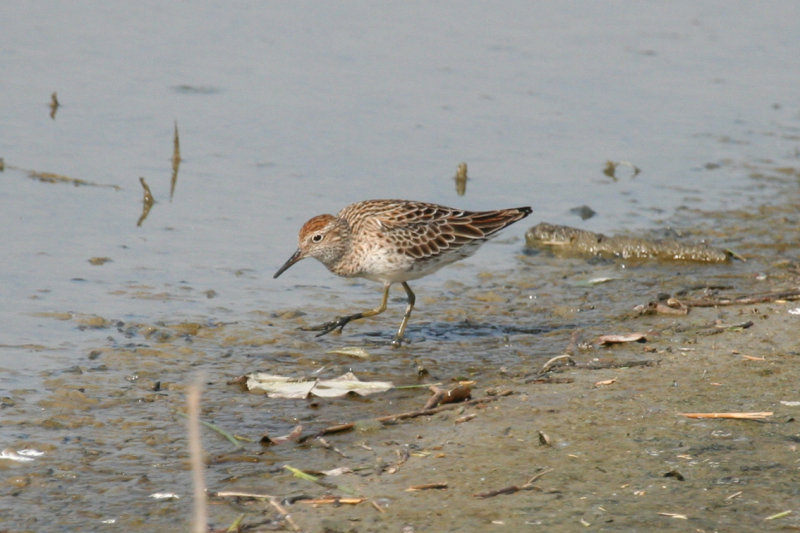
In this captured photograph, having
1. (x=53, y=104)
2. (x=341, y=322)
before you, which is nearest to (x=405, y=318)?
(x=341, y=322)

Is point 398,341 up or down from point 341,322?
down

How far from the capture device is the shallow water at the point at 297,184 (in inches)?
287

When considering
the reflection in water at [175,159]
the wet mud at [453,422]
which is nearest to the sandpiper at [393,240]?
the wet mud at [453,422]

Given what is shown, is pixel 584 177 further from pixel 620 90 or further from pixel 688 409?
pixel 688 409

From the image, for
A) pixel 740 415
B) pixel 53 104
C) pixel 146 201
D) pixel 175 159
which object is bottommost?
pixel 740 415

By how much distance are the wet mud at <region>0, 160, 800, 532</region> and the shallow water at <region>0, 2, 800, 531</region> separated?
4 cm

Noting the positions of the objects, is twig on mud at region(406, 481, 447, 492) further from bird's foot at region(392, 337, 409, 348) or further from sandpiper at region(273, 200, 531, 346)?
sandpiper at region(273, 200, 531, 346)

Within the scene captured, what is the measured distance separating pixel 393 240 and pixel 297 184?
9.90ft

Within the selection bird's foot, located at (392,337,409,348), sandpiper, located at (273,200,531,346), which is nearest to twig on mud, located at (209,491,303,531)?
bird's foot, located at (392,337,409,348)

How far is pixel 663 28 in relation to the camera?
17.8 meters

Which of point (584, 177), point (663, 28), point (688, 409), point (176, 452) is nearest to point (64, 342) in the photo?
point (176, 452)

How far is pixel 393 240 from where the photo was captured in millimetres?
9180

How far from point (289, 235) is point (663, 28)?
9207mm

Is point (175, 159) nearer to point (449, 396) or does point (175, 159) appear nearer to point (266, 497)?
point (449, 396)
